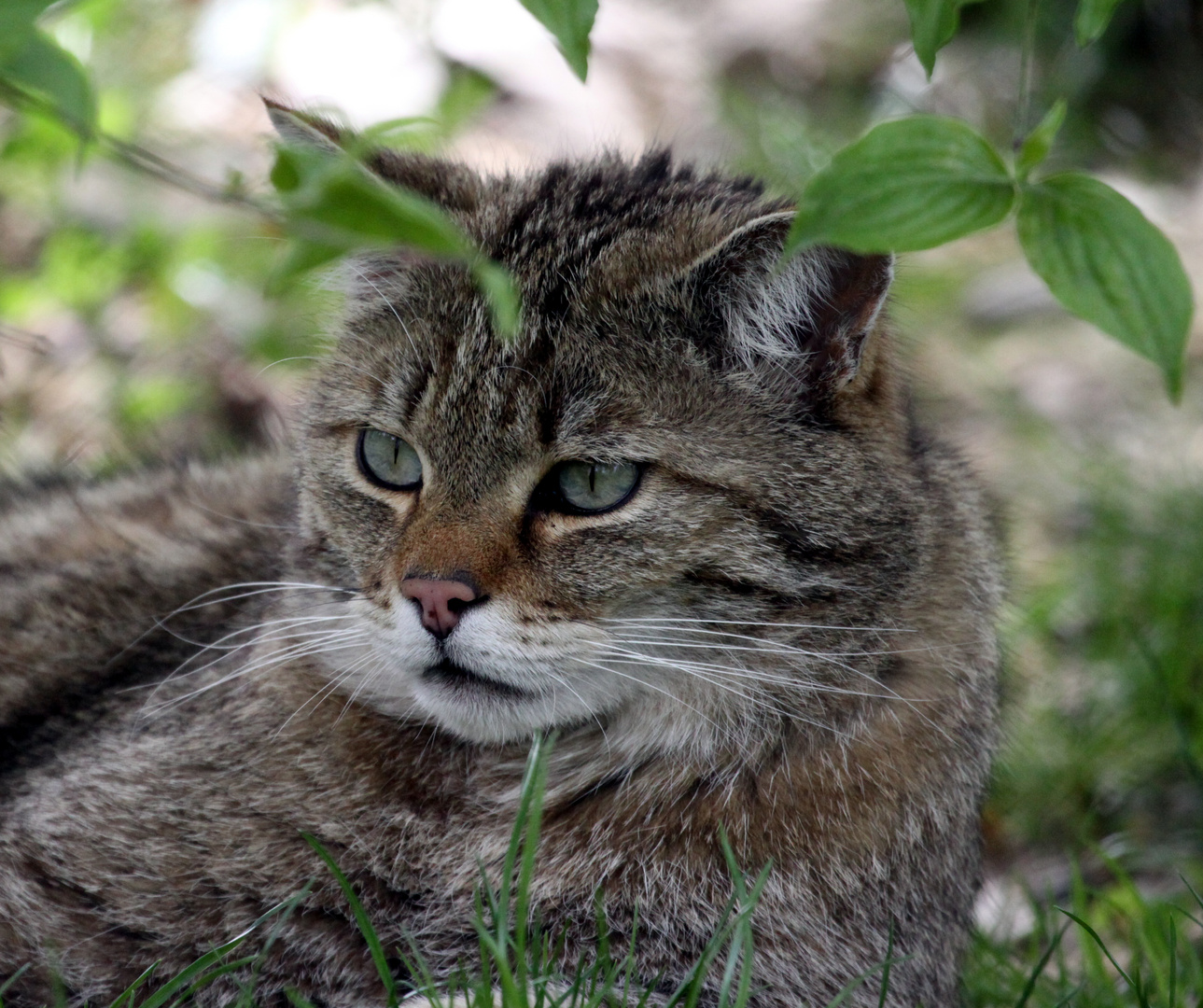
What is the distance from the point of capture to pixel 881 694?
269 centimetres

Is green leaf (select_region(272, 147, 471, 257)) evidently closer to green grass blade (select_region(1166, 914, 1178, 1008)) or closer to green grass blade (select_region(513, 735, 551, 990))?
green grass blade (select_region(513, 735, 551, 990))

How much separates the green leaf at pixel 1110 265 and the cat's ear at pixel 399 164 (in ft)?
4.04

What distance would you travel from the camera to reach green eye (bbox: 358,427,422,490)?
268 cm

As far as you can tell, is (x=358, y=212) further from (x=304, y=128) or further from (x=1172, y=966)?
(x=1172, y=966)

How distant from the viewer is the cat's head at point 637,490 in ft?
8.07

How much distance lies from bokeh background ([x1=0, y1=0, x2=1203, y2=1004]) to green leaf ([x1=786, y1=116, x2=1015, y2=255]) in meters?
1.30

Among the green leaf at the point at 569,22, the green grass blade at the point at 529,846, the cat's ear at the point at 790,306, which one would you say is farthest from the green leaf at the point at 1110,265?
the green grass blade at the point at 529,846

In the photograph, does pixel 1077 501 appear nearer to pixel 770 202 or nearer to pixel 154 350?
pixel 770 202

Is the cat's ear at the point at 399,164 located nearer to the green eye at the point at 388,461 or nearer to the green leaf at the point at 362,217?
the green eye at the point at 388,461

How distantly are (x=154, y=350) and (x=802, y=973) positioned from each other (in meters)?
4.44

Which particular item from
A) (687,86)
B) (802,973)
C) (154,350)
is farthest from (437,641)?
(687,86)

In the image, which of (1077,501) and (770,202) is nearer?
(770,202)

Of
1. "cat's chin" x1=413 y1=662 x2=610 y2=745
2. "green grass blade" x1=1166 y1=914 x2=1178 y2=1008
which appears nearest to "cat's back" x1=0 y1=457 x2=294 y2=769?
"cat's chin" x1=413 y1=662 x2=610 y2=745

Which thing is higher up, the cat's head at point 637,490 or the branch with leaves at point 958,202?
the branch with leaves at point 958,202
